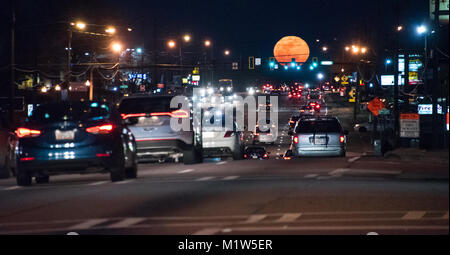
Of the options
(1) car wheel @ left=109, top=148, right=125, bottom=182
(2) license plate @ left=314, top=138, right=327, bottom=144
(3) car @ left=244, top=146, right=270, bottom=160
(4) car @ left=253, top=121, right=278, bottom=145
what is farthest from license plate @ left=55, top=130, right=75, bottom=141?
(4) car @ left=253, top=121, right=278, bottom=145

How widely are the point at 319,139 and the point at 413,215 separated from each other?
14995 mm

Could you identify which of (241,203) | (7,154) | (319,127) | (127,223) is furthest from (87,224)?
(319,127)

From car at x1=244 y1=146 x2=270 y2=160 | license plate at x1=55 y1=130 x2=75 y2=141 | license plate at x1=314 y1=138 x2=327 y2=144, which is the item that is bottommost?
car at x1=244 y1=146 x2=270 y2=160

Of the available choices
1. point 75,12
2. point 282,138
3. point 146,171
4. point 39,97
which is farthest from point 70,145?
point 75,12

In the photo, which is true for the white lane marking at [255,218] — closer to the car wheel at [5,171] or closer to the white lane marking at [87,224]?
the white lane marking at [87,224]

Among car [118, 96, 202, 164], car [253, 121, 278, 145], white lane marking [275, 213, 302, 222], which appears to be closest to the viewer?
white lane marking [275, 213, 302, 222]

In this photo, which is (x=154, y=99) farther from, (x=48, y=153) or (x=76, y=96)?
(x=76, y=96)

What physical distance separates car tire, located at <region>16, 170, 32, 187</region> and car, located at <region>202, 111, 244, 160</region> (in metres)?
8.17

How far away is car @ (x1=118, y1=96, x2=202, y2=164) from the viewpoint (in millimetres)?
18609

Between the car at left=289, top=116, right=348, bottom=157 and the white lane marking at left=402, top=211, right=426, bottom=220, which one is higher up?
the car at left=289, top=116, right=348, bottom=157

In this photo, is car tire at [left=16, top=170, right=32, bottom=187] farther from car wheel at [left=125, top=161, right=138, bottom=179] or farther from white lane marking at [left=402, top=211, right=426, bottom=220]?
white lane marking at [left=402, top=211, right=426, bottom=220]

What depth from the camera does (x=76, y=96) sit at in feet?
245

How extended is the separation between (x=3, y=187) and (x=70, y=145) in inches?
132

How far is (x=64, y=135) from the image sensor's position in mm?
14766
